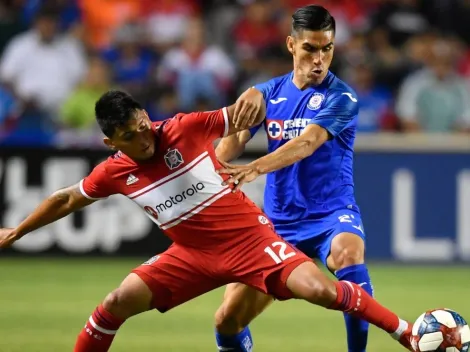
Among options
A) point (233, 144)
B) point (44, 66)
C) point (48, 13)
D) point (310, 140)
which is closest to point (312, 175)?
point (310, 140)

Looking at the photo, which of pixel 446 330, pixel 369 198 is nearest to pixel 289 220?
pixel 446 330

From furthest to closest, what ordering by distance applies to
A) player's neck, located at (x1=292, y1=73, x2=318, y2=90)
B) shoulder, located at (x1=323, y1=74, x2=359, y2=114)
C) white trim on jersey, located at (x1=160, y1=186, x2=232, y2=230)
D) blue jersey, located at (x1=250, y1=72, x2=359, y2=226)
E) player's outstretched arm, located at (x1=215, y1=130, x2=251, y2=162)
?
player's outstretched arm, located at (x1=215, y1=130, x2=251, y2=162) → player's neck, located at (x1=292, y1=73, x2=318, y2=90) → blue jersey, located at (x1=250, y1=72, x2=359, y2=226) → shoulder, located at (x1=323, y1=74, x2=359, y2=114) → white trim on jersey, located at (x1=160, y1=186, x2=232, y2=230)

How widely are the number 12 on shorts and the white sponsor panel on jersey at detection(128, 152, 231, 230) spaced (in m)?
0.44

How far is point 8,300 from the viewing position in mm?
10031

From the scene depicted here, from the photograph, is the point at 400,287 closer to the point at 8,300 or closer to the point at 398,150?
the point at 398,150

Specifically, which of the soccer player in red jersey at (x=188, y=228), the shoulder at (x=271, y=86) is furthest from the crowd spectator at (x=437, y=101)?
the soccer player in red jersey at (x=188, y=228)

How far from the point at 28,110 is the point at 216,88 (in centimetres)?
245

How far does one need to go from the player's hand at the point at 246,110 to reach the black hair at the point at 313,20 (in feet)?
2.44

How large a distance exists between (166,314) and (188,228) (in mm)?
3575

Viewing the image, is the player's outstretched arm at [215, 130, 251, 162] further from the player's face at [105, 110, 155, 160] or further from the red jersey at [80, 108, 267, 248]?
the player's face at [105, 110, 155, 160]

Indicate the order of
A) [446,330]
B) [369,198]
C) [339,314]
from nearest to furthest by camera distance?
[446,330] < [339,314] < [369,198]

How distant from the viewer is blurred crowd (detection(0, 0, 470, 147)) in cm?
1360

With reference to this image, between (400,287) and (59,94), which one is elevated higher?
(59,94)

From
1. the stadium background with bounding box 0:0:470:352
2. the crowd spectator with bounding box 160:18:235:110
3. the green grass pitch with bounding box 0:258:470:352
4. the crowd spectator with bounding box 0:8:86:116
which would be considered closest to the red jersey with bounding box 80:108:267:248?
the green grass pitch with bounding box 0:258:470:352
